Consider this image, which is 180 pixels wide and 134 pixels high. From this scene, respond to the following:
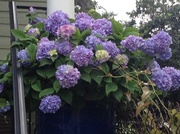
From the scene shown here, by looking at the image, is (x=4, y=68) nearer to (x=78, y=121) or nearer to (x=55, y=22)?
(x=55, y=22)

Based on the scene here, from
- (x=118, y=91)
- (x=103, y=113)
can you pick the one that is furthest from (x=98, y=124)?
(x=118, y=91)

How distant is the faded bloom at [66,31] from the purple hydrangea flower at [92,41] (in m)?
0.10

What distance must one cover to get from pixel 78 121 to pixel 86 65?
1.12 feet

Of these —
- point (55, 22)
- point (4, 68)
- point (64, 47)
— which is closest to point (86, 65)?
point (64, 47)

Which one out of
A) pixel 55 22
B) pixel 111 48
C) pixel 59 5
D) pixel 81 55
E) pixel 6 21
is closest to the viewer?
pixel 81 55

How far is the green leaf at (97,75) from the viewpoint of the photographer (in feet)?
6.00

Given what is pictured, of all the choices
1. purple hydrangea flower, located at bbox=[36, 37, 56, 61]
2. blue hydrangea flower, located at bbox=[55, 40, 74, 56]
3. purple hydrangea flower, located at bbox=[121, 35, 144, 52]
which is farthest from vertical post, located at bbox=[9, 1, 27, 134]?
purple hydrangea flower, located at bbox=[121, 35, 144, 52]

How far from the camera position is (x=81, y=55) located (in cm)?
180

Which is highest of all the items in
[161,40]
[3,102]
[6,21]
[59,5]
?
[6,21]

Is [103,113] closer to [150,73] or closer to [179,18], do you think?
[150,73]

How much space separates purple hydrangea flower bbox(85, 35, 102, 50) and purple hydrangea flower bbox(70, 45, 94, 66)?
0.07m

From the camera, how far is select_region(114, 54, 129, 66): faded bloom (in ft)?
6.18

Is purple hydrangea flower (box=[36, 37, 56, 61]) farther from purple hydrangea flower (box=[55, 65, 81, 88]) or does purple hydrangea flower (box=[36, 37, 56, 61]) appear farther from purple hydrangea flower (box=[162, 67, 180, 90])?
purple hydrangea flower (box=[162, 67, 180, 90])

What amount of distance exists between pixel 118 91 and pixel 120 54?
0.71 feet
